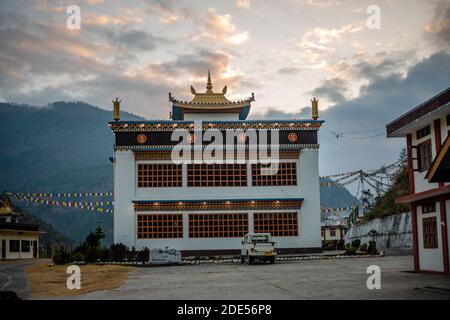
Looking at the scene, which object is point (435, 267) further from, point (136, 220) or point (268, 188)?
point (136, 220)

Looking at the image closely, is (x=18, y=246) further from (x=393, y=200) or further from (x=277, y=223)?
(x=393, y=200)

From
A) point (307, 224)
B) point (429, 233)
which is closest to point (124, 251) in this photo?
point (307, 224)

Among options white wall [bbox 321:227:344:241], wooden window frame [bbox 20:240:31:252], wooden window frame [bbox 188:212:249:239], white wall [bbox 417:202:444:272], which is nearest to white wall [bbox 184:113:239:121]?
wooden window frame [bbox 188:212:249:239]

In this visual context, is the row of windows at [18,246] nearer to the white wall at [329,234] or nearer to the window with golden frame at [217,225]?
the window with golden frame at [217,225]

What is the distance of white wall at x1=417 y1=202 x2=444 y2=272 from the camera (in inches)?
831

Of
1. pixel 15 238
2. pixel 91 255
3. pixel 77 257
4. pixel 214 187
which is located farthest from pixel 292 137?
pixel 15 238

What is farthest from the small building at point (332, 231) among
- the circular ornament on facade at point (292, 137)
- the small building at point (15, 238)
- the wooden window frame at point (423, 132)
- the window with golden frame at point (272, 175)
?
the wooden window frame at point (423, 132)

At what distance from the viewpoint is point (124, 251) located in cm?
3741

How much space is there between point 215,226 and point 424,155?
20776 mm

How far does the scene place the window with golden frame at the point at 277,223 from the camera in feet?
135

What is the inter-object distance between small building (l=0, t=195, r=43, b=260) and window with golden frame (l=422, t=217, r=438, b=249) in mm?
42210

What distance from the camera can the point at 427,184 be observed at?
2223cm

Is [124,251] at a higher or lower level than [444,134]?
lower
